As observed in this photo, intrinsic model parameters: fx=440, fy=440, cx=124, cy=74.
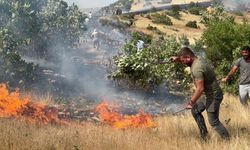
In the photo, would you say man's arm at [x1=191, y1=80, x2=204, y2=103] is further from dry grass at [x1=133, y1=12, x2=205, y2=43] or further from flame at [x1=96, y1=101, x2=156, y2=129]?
dry grass at [x1=133, y1=12, x2=205, y2=43]

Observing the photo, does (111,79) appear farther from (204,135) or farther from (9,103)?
(204,135)

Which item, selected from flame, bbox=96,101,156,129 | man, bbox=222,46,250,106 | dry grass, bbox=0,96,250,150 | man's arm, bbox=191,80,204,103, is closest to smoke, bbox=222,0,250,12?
man, bbox=222,46,250,106

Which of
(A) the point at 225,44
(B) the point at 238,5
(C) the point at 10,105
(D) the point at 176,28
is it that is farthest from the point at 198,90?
(B) the point at 238,5

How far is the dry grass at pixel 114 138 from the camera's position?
617cm

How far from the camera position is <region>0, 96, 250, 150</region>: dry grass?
6168mm

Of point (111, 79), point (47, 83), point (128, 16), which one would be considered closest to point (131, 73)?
point (111, 79)

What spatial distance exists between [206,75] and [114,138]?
1767 millimetres

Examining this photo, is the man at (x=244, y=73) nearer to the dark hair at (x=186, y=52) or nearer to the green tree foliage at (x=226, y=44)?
the dark hair at (x=186, y=52)

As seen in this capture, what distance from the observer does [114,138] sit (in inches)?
271

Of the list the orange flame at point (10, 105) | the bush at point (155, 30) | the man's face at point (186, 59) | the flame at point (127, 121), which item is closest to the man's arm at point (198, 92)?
the man's face at point (186, 59)

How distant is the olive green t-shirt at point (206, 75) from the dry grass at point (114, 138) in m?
0.72

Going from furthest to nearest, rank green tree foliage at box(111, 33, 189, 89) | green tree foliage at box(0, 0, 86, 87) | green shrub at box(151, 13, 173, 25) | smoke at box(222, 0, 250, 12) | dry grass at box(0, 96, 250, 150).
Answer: smoke at box(222, 0, 250, 12), green shrub at box(151, 13, 173, 25), green tree foliage at box(111, 33, 189, 89), green tree foliage at box(0, 0, 86, 87), dry grass at box(0, 96, 250, 150)

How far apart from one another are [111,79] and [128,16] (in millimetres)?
31230

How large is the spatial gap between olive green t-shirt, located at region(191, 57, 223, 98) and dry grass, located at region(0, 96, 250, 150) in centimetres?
72
